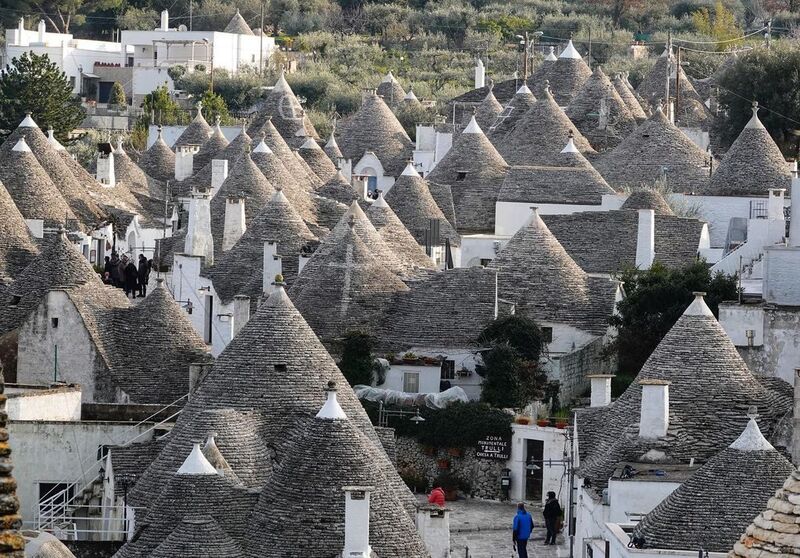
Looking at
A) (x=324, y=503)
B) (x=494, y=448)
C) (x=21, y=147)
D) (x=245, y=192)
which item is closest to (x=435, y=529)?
(x=324, y=503)

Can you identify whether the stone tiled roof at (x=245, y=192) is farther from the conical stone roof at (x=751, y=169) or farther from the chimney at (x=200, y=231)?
the conical stone roof at (x=751, y=169)

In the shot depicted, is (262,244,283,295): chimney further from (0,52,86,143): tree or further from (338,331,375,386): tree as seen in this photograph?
(0,52,86,143): tree

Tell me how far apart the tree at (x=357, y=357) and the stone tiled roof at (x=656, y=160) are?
22.5 m

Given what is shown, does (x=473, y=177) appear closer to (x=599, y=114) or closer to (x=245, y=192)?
(x=245, y=192)

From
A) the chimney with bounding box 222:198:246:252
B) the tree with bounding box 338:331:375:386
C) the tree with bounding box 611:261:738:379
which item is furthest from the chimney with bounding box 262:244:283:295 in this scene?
the tree with bounding box 611:261:738:379

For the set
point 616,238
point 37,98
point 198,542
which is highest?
point 37,98

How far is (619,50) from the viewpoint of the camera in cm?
12400

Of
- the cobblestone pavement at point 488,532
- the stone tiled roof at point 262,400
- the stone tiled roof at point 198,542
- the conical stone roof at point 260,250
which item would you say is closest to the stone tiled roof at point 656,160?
the conical stone roof at point 260,250

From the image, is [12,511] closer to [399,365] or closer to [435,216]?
[399,365]

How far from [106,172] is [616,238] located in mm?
20710

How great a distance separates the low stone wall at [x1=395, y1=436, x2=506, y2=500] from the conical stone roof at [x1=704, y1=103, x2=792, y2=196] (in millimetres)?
20892

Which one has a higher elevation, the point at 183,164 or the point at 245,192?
the point at 183,164

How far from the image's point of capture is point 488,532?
1500 inches

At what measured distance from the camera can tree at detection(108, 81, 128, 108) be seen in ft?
366
